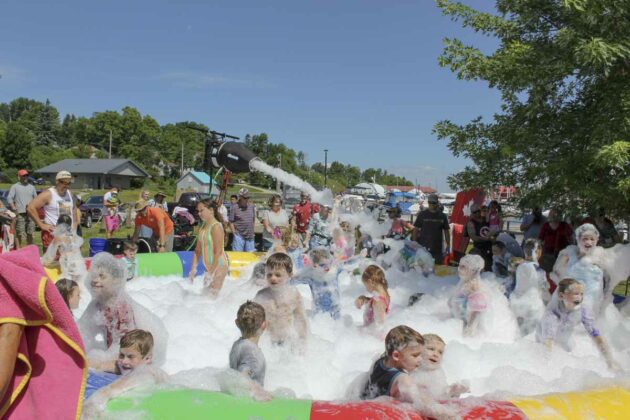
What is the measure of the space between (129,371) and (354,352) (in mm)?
2293

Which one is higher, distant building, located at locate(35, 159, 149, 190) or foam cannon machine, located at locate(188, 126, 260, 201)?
distant building, located at locate(35, 159, 149, 190)

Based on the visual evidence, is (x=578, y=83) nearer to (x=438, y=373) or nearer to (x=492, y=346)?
(x=492, y=346)

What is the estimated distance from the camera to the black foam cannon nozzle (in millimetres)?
7875

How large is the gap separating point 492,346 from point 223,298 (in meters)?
2.99

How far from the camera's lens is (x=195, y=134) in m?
92.5

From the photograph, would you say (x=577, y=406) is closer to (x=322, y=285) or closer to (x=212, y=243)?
(x=322, y=285)

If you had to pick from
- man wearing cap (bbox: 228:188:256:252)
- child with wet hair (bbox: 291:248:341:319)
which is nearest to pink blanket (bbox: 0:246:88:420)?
child with wet hair (bbox: 291:248:341:319)

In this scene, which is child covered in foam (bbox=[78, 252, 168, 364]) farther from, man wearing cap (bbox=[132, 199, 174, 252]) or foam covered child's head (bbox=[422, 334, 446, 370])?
man wearing cap (bbox=[132, 199, 174, 252])

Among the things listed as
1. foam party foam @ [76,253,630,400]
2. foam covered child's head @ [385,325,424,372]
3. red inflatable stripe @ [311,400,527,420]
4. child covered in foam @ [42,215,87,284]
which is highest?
child covered in foam @ [42,215,87,284]

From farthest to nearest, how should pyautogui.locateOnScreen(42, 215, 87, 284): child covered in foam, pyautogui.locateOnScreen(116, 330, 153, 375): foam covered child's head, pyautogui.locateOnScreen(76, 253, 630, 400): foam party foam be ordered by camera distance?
pyautogui.locateOnScreen(42, 215, 87, 284): child covered in foam
pyautogui.locateOnScreen(76, 253, 630, 400): foam party foam
pyautogui.locateOnScreen(116, 330, 153, 375): foam covered child's head

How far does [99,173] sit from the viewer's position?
173 feet

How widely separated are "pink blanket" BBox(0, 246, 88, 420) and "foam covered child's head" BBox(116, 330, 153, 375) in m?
1.53

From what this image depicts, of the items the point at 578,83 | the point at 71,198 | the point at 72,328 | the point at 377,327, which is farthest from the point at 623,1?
the point at 71,198

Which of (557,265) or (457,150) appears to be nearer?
(557,265)
